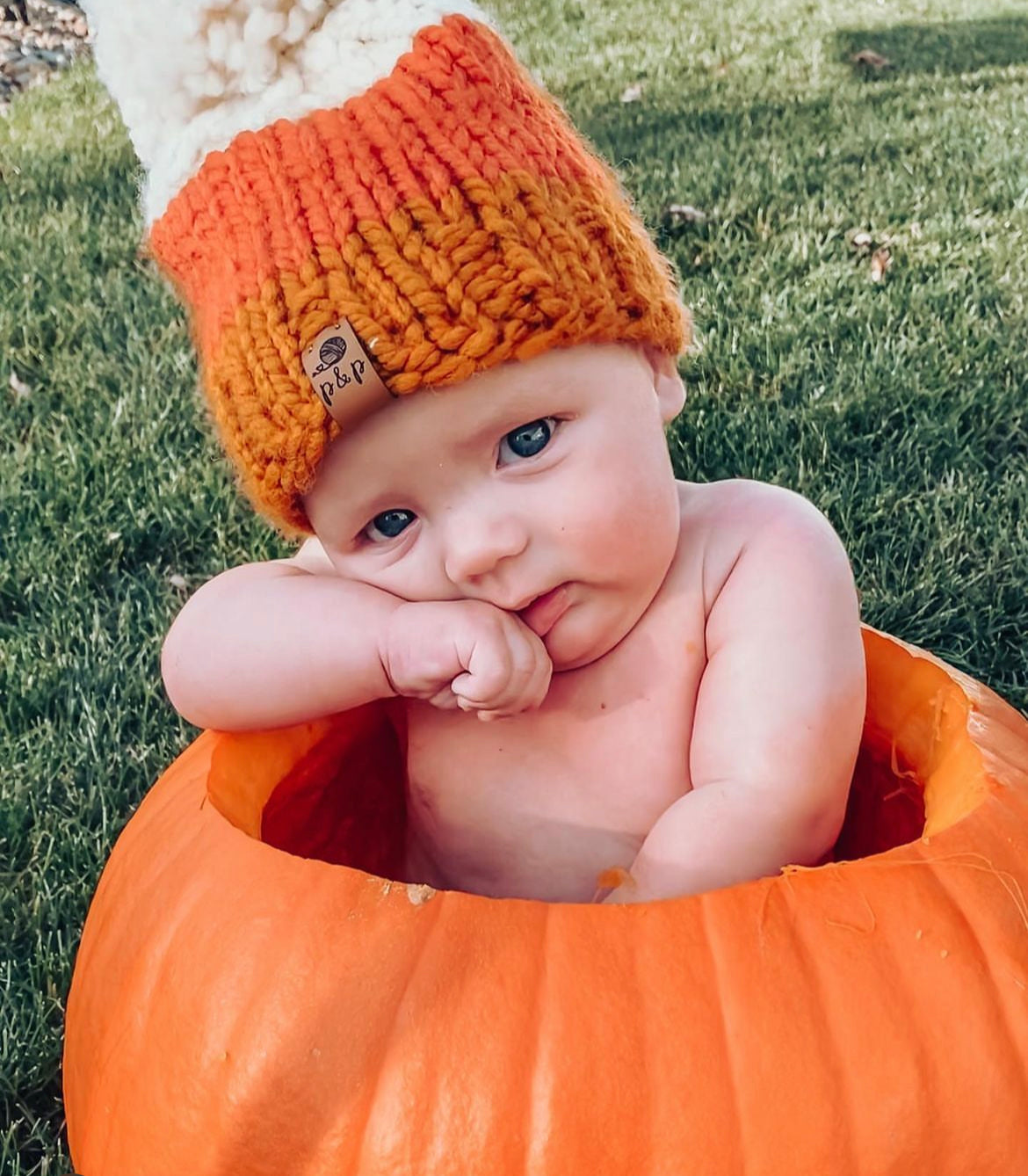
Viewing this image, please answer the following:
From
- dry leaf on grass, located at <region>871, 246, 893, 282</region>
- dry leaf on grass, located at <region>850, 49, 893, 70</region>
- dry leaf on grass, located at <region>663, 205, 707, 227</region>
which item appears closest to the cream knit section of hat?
dry leaf on grass, located at <region>871, 246, 893, 282</region>

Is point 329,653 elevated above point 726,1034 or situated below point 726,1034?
above

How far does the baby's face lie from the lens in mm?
1175

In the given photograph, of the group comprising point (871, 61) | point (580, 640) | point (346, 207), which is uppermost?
point (346, 207)

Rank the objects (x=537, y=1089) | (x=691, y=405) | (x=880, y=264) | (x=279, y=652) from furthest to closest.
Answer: (x=880, y=264) → (x=691, y=405) → (x=279, y=652) → (x=537, y=1089)

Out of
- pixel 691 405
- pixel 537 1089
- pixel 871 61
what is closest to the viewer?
pixel 537 1089

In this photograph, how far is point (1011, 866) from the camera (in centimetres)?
110

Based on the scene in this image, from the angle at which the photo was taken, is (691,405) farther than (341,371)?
Yes

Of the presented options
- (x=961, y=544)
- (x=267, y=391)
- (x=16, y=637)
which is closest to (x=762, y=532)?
(x=267, y=391)

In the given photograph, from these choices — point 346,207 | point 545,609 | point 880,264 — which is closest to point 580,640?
point 545,609

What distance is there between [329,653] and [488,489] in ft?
0.86

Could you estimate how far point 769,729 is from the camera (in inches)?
48.6

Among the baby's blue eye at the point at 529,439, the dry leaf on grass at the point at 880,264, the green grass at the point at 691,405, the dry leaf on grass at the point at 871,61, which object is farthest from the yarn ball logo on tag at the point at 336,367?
the dry leaf on grass at the point at 871,61

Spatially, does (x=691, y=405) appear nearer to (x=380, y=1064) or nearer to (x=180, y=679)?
(x=180, y=679)

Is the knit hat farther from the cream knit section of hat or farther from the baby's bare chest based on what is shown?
the baby's bare chest
